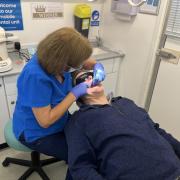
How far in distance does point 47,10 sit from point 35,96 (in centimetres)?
141

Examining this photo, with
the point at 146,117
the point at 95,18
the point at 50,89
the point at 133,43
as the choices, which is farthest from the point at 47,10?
the point at 146,117

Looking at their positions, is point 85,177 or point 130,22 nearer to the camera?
point 85,177

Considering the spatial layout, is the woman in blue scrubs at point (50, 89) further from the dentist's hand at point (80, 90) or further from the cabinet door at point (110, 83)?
the cabinet door at point (110, 83)

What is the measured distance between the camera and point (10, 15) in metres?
2.04

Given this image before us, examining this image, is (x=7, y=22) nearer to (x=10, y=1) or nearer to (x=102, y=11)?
(x=10, y=1)

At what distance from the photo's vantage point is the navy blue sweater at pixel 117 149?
0.97 m

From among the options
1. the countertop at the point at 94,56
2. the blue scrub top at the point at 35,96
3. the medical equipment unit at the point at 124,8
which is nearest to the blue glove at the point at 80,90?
the blue scrub top at the point at 35,96

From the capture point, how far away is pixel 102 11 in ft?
8.56

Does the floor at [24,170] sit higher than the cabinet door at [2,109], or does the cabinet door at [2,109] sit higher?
the cabinet door at [2,109]

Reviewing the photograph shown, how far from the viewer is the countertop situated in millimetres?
1814

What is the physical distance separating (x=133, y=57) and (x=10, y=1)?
1354 mm

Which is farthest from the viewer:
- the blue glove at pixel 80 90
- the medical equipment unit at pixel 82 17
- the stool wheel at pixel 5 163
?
the medical equipment unit at pixel 82 17

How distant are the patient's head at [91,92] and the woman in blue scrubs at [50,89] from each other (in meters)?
0.04

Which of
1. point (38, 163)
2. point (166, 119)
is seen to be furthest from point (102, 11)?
point (38, 163)
